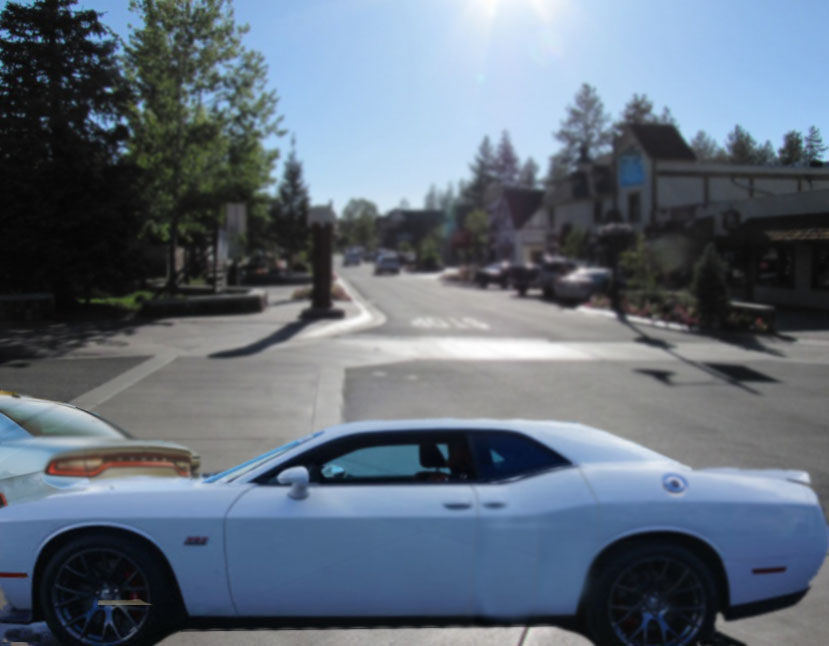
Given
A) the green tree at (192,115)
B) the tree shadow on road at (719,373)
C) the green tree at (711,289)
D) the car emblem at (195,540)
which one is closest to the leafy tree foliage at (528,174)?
the green tree at (192,115)

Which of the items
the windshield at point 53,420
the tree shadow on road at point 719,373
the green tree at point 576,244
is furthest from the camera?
the green tree at point 576,244

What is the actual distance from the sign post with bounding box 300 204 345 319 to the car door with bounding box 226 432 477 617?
21.3 meters

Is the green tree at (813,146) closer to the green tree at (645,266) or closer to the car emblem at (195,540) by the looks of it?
the car emblem at (195,540)

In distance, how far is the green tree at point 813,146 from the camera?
597 cm

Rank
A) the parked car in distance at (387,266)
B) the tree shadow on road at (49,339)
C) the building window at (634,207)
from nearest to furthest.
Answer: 1. the tree shadow on road at (49,339)
2. the building window at (634,207)
3. the parked car in distance at (387,266)

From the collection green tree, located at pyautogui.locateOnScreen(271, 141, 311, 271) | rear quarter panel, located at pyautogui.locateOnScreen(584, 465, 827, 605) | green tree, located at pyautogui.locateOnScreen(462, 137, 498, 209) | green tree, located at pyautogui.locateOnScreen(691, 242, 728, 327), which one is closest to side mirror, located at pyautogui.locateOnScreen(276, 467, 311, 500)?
rear quarter panel, located at pyautogui.locateOnScreen(584, 465, 827, 605)

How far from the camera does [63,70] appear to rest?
19.3ft

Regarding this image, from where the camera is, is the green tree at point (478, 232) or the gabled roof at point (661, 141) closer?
the gabled roof at point (661, 141)

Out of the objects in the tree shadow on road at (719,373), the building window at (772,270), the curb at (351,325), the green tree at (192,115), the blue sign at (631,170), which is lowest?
the tree shadow on road at (719,373)

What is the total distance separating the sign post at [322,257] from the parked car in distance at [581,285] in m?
12.4

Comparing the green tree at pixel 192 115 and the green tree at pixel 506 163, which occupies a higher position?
the green tree at pixel 506 163

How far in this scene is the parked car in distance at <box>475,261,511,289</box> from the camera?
1884 inches

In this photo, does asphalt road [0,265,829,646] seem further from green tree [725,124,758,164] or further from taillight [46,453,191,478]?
green tree [725,124,758,164]

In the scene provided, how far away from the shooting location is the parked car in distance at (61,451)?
4320mm
